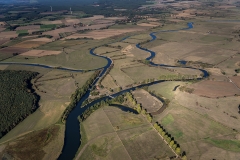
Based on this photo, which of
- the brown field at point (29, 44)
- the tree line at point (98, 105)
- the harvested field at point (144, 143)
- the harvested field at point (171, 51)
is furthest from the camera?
the brown field at point (29, 44)

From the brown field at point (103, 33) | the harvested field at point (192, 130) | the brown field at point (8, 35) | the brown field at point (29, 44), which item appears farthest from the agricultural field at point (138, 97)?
the brown field at point (8, 35)

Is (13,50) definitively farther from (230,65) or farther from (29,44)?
(230,65)

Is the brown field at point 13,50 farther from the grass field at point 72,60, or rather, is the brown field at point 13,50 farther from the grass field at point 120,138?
the grass field at point 120,138

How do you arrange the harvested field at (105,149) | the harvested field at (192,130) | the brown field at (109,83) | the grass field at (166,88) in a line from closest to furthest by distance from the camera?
1. the harvested field at (192,130)
2. the harvested field at (105,149)
3. the grass field at (166,88)
4. the brown field at (109,83)

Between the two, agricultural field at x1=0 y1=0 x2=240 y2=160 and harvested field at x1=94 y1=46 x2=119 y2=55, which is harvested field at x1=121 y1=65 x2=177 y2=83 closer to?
agricultural field at x1=0 y1=0 x2=240 y2=160

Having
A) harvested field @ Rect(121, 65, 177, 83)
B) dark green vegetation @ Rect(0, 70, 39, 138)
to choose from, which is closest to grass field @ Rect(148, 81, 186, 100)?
harvested field @ Rect(121, 65, 177, 83)
